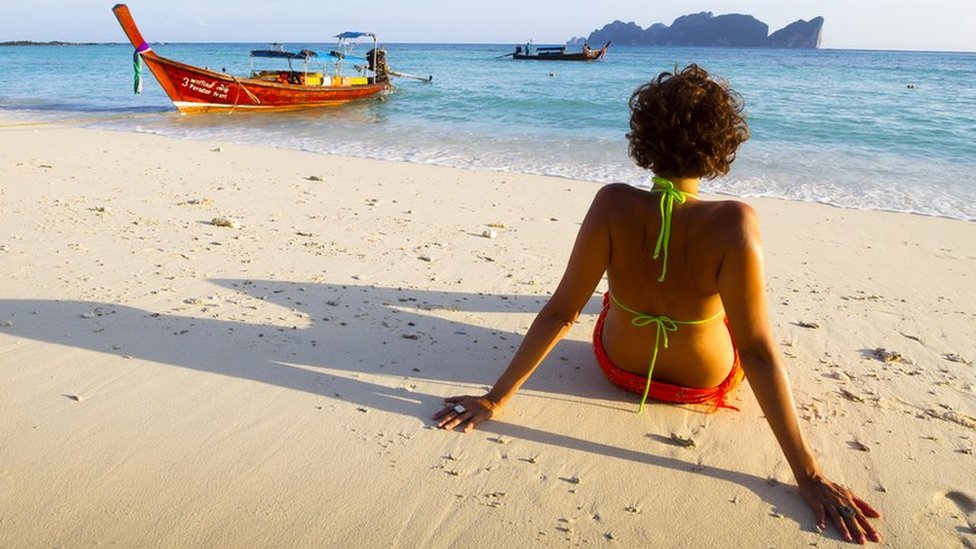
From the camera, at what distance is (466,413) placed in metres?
2.48

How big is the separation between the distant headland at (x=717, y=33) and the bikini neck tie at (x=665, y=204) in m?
152

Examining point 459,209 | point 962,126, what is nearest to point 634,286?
point 459,209

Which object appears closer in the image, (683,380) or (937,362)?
(683,380)

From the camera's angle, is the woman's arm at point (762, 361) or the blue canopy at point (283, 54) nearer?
the woman's arm at point (762, 361)

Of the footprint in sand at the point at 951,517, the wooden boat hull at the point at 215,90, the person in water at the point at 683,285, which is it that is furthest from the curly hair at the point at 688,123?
the wooden boat hull at the point at 215,90

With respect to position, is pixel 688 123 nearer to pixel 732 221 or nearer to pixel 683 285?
pixel 732 221

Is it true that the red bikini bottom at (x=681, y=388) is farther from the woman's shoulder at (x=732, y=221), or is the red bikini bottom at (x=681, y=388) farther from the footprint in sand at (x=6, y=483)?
the footprint in sand at (x=6, y=483)

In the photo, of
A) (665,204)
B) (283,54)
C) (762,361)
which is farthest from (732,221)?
(283,54)

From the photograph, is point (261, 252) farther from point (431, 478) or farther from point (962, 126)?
point (962, 126)

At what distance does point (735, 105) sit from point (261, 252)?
3.27 metres

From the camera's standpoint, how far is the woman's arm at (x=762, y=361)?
2051mm

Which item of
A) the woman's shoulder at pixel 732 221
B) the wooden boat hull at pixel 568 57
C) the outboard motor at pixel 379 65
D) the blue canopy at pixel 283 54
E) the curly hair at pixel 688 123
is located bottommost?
the wooden boat hull at pixel 568 57

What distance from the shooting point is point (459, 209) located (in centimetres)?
595

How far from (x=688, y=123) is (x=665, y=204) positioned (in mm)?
264
